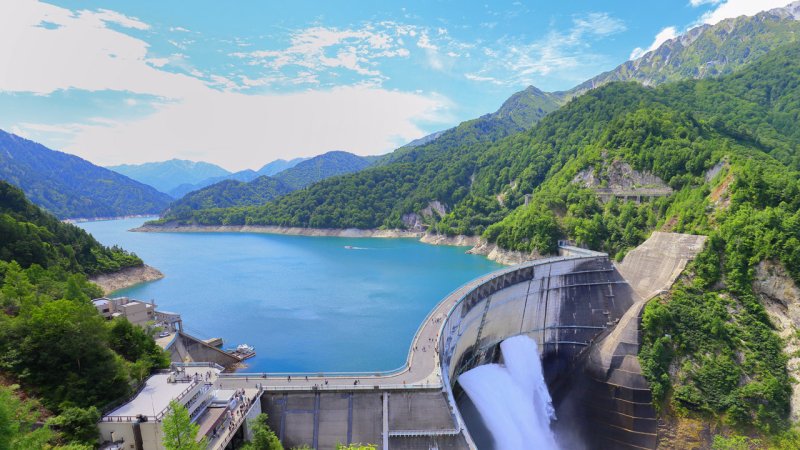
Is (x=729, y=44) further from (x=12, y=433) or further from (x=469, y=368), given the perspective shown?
(x=12, y=433)

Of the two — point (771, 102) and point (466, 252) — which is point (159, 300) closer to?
point (466, 252)

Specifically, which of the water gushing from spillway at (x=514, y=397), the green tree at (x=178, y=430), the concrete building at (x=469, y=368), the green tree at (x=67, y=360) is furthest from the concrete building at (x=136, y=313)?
the water gushing from spillway at (x=514, y=397)

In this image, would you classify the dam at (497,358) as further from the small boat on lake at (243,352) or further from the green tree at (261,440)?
the small boat on lake at (243,352)

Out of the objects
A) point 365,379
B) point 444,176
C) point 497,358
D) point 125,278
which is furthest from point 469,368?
point 444,176

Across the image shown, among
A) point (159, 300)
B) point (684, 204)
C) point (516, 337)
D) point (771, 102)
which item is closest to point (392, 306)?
point (516, 337)

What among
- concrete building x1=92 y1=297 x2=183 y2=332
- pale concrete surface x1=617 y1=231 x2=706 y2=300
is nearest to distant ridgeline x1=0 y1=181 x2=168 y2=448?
concrete building x1=92 y1=297 x2=183 y2=332

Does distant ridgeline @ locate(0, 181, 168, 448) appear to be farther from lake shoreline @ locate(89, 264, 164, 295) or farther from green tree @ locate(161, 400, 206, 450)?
lake shoreline @ locate(89, 264, 164, 295)
